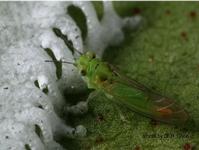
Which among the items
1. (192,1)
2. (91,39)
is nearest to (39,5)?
(91,39)

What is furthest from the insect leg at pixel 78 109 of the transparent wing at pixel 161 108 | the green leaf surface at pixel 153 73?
the transparent wing at pixel 161 108

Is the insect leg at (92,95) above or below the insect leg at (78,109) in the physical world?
above

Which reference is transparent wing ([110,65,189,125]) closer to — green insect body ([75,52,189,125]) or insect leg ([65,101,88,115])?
green insect body ([75,52,189,125])

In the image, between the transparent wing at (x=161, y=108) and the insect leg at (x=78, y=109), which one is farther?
the insect leg at (x=78, y=109)

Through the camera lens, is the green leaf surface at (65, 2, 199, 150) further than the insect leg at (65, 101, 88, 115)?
No

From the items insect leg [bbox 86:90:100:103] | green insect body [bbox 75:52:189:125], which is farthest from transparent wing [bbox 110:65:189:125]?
insect leg [bbox 86:90:100:103]

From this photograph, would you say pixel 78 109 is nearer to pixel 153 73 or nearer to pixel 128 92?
pixel 128 92

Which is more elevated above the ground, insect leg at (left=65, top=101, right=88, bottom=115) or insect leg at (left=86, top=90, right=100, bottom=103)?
insect leg at (left=86, top=90, right=100, bottom=103)

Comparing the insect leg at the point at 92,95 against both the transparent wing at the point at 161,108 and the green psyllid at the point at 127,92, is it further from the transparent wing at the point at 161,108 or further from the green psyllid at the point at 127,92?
the transparent wing at the point at 161,108
